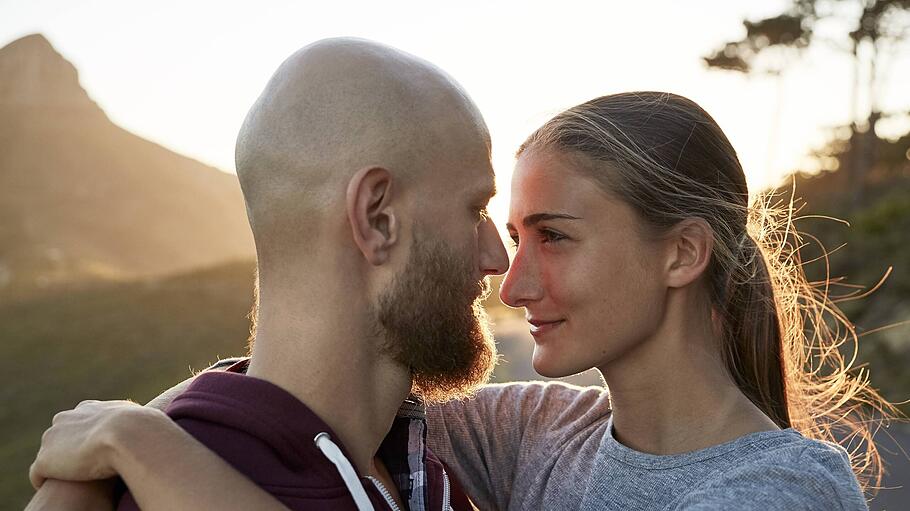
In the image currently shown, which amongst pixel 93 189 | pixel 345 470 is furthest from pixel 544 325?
pixel 93 189

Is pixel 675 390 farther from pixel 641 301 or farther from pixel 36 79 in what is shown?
pixel 36 79

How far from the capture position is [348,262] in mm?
2469

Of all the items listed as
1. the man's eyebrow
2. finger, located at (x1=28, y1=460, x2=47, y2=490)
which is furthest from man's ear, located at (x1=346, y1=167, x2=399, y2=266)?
finger, located at (x1=28, y1=460, x2=47, y2=490)

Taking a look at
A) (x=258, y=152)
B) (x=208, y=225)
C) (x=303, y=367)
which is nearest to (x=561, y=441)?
(x=303, y=367)

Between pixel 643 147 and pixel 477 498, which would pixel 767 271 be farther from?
pixel 477 498

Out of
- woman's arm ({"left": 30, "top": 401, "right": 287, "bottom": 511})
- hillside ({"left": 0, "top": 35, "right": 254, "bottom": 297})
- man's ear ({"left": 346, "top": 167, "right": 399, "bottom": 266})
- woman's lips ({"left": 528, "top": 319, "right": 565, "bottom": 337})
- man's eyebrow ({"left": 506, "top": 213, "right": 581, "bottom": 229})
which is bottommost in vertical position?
hillside ({"left": 0, "top": 35, "right": 254, "bottom": 297})

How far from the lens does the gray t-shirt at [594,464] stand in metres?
2.51

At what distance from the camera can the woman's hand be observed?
6.80 feet

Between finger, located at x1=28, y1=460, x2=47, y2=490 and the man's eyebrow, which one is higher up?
the man's eyebrow

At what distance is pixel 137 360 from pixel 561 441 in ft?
53.8

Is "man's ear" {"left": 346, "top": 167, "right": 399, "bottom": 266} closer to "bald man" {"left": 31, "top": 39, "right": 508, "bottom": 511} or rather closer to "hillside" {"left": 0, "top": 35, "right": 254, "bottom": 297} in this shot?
"bald man" {"left": 31, "top": 39, "right": 508, "bottom": 511}

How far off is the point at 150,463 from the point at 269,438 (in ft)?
1.01

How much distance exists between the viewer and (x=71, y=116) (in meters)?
75.6


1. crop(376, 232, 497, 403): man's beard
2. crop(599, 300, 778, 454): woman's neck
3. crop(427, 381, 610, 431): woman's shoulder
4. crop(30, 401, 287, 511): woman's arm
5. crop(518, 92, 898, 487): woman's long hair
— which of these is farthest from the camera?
crop(427, 381, 610, 431): woman's shoulder
